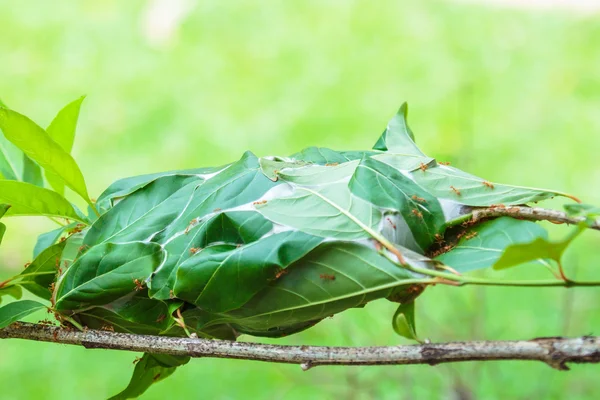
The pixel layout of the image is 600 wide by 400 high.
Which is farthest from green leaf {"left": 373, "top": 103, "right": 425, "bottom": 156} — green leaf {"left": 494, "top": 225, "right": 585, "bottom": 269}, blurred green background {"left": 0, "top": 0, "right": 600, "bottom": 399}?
blurred green background {"left": 0, "top": 0, "right": 600, "bottom": 399}

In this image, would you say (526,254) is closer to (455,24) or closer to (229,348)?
(229,348)

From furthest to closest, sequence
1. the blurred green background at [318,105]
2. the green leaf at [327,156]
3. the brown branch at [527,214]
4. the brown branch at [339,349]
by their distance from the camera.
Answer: the blurred green background at [318,105], the green leaf at [327,156], the brown branch at [527,214], the brown branch at [339,349]

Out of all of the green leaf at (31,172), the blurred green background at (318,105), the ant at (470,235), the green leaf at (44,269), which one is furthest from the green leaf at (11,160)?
the blurred green background at (318,105)

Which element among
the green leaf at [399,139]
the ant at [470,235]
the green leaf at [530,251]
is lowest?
the ant at [470,235]

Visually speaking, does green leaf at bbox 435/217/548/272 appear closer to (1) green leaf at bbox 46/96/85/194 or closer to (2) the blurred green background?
(1) green leaf at bbox 46/96/85/194

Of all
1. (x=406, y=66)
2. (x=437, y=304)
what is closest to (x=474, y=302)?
(x=437, y=304)

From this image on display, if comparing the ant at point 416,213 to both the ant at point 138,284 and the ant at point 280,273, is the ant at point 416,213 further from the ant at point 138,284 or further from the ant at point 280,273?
the ant at point 138,284

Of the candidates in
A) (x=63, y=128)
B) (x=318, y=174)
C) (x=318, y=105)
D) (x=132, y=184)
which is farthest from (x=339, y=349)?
(x=318, y=105)
